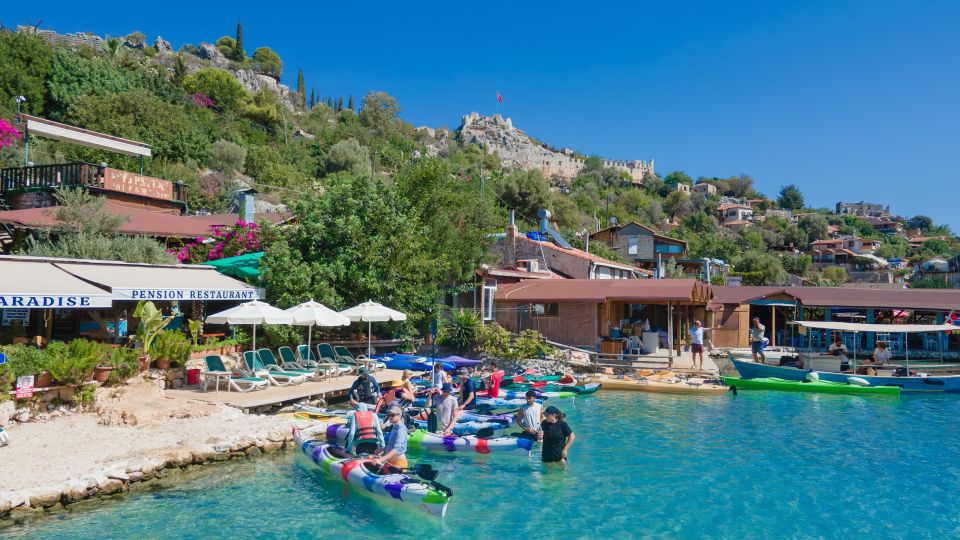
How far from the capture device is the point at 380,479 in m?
10.9

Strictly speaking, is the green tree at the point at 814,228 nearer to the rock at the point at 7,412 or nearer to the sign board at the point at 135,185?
the sign board at the point at 135,185

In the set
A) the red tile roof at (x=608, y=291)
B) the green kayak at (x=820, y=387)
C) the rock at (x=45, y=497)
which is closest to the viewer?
the rock at (x=45, y=497)

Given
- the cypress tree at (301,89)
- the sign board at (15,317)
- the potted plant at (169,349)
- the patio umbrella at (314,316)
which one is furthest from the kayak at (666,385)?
the cypress tree at (301,89)

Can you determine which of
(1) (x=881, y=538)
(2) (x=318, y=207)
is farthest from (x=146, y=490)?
Answer: (2) (x=318, y=207)

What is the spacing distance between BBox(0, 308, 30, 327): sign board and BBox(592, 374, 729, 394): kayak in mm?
18909

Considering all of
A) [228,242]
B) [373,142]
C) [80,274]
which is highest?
[373,142]

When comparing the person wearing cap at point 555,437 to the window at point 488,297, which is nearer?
the person wearing cap at point 555,437

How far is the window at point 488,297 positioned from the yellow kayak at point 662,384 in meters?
7.27

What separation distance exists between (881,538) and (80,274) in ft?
63.8

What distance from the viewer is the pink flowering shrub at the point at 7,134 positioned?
130 ft

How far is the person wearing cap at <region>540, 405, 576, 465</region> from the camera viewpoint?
43.1 feet

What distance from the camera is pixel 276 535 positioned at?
10039 mm

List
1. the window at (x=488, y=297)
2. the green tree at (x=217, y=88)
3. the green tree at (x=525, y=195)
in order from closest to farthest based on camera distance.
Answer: the window at (x=488, y=297) → the green tree at (x=525, y=195) → the green tree at (x=217, y=88)

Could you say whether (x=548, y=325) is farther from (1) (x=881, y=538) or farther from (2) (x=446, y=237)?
(1) (x=881, y=538)
